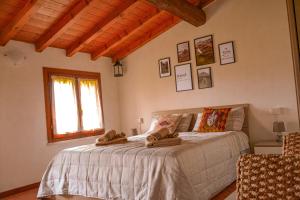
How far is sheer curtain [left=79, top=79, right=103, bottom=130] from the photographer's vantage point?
518 centimetres

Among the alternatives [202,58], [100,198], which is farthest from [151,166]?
[202,58]

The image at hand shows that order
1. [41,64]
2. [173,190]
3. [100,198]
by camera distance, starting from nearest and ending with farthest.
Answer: [173,190]
[100,198]
[41,64]

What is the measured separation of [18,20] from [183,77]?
9.54 ft

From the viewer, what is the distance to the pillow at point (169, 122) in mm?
4408

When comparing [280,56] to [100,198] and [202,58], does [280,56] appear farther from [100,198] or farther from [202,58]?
[100,198]

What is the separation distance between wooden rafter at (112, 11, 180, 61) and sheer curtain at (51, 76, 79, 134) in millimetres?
1315

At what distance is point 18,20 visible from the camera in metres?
3.61

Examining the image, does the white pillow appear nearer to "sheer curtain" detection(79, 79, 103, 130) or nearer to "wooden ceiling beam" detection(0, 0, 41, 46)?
"sheer curtain" detection(79, 79, 103, 130)

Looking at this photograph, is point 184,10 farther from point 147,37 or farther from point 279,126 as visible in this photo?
point 279,126

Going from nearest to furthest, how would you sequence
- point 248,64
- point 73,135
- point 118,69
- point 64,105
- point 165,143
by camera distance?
1. point 165,143
2. point 248,64
3. point 64,105
4. point 73,135
5. point 118,69

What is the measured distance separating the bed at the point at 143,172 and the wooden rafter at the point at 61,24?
6.40 ft

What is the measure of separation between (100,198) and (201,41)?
3.29 meters

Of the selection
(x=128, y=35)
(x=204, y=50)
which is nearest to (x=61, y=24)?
(x=128, y=35)

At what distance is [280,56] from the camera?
13.5 ft
